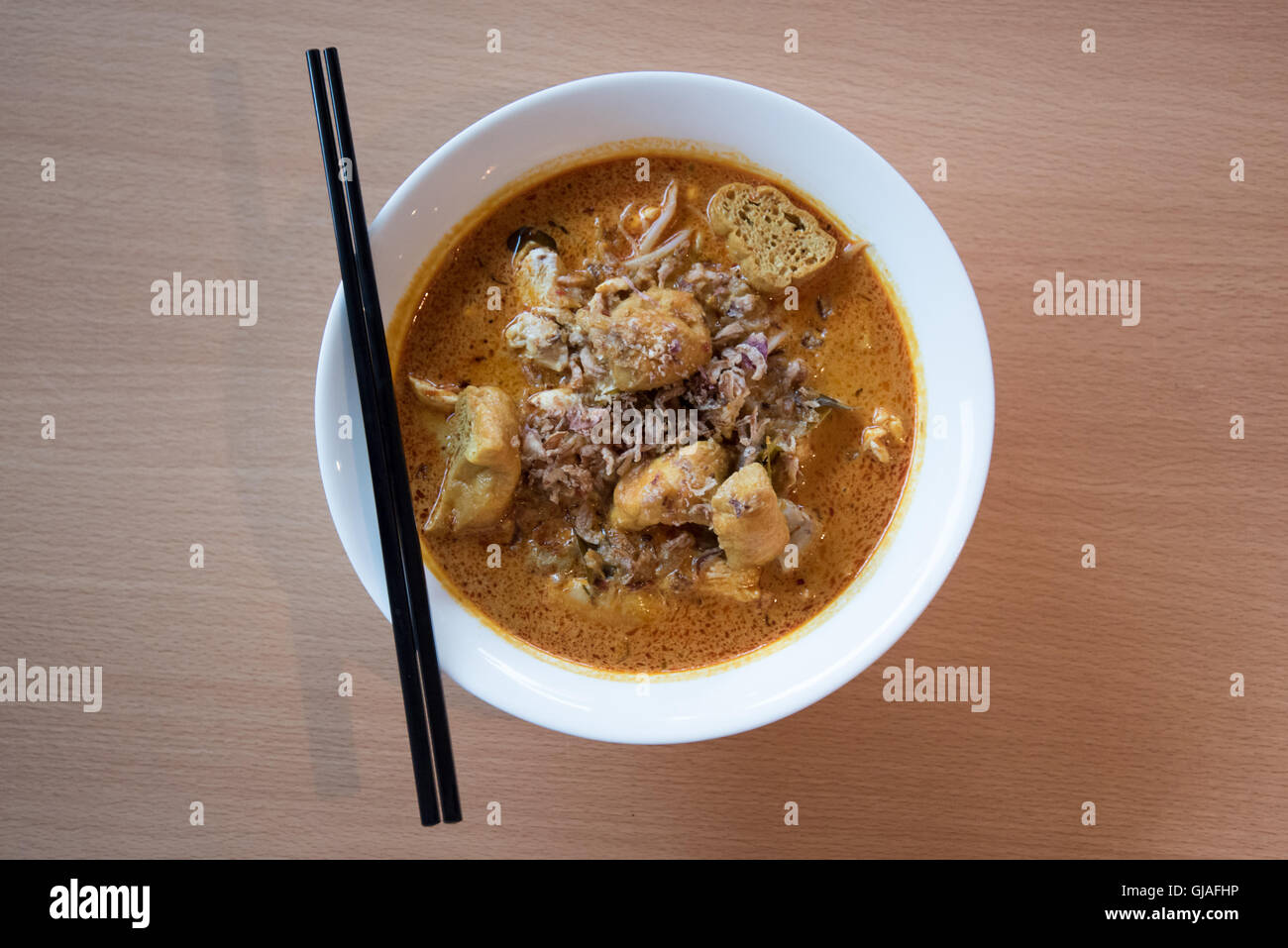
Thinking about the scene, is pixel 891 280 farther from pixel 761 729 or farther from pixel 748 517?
pixel 761 729

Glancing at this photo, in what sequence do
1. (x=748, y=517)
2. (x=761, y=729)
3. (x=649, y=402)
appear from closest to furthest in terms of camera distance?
(x=748, y=517) < (x=649, y=402) < (x=761, y=729)

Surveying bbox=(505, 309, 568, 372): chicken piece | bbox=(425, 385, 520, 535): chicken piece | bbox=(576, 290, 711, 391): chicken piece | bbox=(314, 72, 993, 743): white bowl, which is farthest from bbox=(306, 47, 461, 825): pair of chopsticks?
bbox=(576, 290, 711, 391): chicken piece

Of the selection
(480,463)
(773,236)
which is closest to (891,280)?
Result: (773,236)

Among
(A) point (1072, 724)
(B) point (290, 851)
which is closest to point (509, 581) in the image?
(B) point (290, 851)

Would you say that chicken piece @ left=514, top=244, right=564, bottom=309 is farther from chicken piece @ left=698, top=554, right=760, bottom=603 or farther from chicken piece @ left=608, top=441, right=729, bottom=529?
chicken piece @ left=698, top=554, right=760, bottom=603

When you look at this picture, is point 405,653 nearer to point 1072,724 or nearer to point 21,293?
point 21,293

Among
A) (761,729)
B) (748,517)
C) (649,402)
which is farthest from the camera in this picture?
(761,729)

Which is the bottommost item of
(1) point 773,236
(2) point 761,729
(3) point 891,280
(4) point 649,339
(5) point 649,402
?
(2) point 761,729
